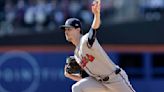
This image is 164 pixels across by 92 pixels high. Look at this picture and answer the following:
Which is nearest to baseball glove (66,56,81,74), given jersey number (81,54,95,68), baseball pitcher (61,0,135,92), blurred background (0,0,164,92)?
baseball pitcher (61,0,135,92)

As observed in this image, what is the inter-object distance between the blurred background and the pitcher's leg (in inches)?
278

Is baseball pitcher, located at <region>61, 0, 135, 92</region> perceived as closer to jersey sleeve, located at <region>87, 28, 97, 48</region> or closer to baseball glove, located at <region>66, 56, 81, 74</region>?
jersey sleeve, located at <region>87, 28, 97, 48</region>

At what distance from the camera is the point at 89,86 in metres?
8.16

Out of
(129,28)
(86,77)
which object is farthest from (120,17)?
(86,77)

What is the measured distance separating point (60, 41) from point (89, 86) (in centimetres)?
763

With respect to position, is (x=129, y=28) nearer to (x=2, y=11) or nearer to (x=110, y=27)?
(x=110, y=27)

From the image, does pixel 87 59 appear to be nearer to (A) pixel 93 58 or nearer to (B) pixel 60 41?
(A) pixel 93 58

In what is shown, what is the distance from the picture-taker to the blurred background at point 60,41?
15359mm

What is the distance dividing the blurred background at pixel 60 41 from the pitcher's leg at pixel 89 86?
707 centimetres

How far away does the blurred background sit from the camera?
15.4m

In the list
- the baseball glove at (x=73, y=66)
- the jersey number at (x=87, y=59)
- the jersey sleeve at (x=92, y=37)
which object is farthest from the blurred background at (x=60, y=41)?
the jersey sleeve at (x=92, y=37)

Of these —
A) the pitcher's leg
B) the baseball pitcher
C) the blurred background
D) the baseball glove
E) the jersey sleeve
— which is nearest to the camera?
the jersey sleeve

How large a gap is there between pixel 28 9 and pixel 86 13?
4.36 ft

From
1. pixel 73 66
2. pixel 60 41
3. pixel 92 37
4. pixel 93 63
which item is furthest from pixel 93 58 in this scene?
pixel 60 41
